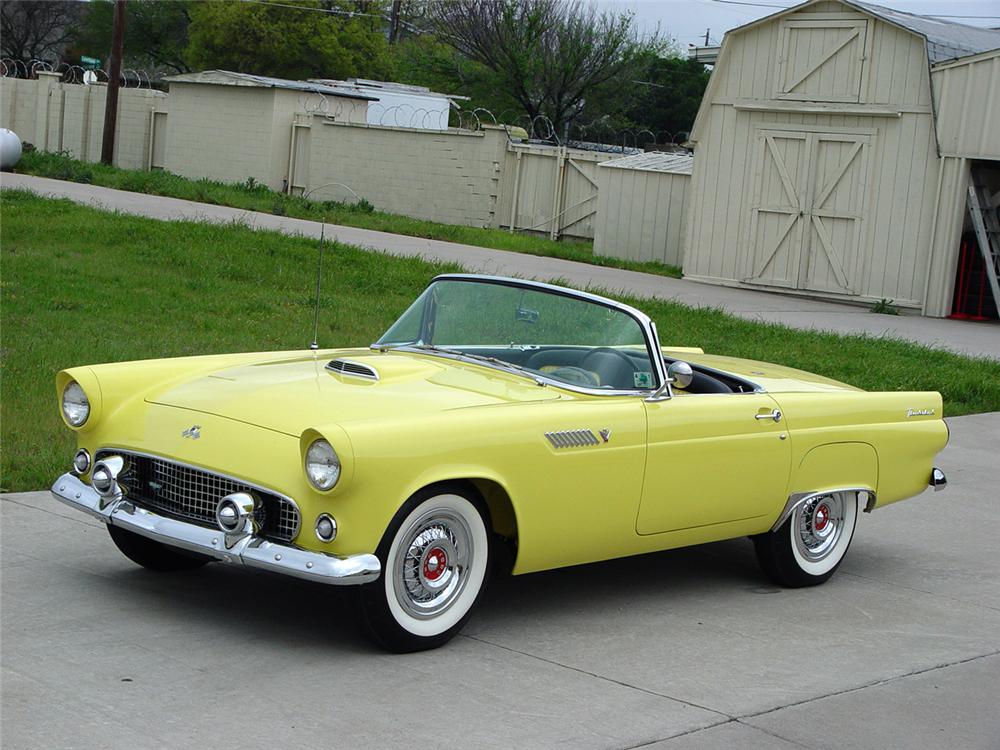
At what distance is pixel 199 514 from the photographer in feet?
16.3

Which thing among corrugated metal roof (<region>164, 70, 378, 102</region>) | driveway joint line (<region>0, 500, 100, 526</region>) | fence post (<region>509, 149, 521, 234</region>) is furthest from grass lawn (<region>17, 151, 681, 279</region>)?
driveway joint line (<region>0, 500, 100, 526</region>)

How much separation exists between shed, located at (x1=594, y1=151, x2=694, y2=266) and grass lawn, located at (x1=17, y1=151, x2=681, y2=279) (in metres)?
0.47

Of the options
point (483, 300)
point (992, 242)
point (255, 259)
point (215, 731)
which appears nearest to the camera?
point (215, 731)

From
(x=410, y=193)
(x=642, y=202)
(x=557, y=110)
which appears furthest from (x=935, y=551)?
(x=557, y=110)

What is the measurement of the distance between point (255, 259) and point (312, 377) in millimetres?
10461

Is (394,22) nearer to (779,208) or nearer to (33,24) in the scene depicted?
(33,24)

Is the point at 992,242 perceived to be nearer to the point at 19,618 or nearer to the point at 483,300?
the point at 483,300

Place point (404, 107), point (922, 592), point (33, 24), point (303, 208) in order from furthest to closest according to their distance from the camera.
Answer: point (33, 24) < point (404, 107) < point (303, 208) < point (922, 592)

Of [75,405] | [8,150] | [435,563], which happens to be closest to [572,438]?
[435,563]

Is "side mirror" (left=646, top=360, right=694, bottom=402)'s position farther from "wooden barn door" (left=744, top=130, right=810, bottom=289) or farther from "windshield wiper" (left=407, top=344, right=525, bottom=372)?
"wooden barn door" (left=744, top=130, right=810, bottom=289)

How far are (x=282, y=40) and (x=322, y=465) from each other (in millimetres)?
51715

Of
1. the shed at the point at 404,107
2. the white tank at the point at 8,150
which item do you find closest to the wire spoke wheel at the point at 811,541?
the white tank at the point at 8,150

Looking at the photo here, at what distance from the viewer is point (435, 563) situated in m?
4.94

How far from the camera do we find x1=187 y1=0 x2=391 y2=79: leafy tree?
5375 cm
